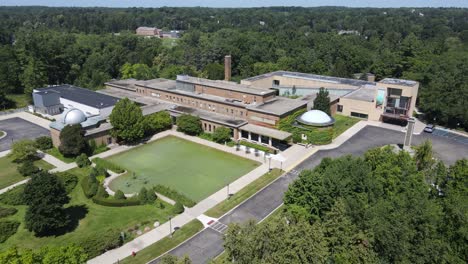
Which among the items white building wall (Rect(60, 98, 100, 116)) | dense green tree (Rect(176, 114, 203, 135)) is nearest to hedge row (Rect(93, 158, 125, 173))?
dense green tree (Rect(176, 114, 203, 135))

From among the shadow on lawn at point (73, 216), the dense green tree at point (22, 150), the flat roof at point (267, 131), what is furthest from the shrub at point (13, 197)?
the flat roof at point (267, 131)

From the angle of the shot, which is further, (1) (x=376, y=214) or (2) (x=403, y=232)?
(1) (x=376, y=214)

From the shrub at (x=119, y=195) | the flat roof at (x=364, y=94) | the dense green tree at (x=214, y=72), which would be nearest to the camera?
the shrub at (x=119, y=195)

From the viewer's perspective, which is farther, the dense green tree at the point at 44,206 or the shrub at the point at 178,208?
the shrub at the point at 178,208

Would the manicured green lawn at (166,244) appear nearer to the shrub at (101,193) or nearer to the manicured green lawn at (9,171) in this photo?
the shrub at (101,193)

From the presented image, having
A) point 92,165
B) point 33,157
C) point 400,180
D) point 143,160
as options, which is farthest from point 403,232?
point 33,157

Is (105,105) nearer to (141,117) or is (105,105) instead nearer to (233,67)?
(141,117)
